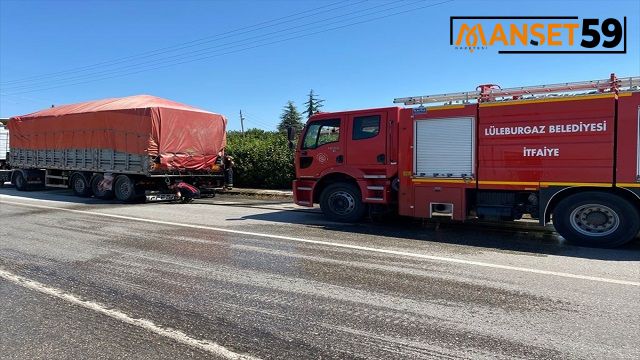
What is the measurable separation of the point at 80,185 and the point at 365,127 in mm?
11984

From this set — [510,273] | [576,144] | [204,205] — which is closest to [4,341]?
[510,273]

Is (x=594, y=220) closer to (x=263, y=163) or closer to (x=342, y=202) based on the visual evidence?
(x=342, y=202)

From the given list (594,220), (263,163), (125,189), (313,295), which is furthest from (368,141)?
(263,163)

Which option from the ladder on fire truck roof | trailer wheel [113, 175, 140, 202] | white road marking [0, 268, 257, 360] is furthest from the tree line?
white road marking [0, 268, 257, 360]

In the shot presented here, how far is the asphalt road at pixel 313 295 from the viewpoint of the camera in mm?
3992

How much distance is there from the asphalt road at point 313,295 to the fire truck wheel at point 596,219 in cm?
26

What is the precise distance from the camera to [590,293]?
5445mm

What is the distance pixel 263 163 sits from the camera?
21078 millimetres

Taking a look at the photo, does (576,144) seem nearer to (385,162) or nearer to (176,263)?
(385,162)

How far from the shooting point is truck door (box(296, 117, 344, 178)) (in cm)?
1112

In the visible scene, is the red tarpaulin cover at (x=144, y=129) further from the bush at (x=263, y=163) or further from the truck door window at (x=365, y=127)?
the truck door window at (x=365, y=127)

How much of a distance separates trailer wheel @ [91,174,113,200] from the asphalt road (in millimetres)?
7247

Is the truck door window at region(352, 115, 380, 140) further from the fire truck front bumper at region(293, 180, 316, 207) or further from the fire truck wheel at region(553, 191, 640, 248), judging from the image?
the fire truck wheel at region(553, 191, 640, 248)

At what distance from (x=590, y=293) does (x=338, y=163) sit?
641 centimetres
